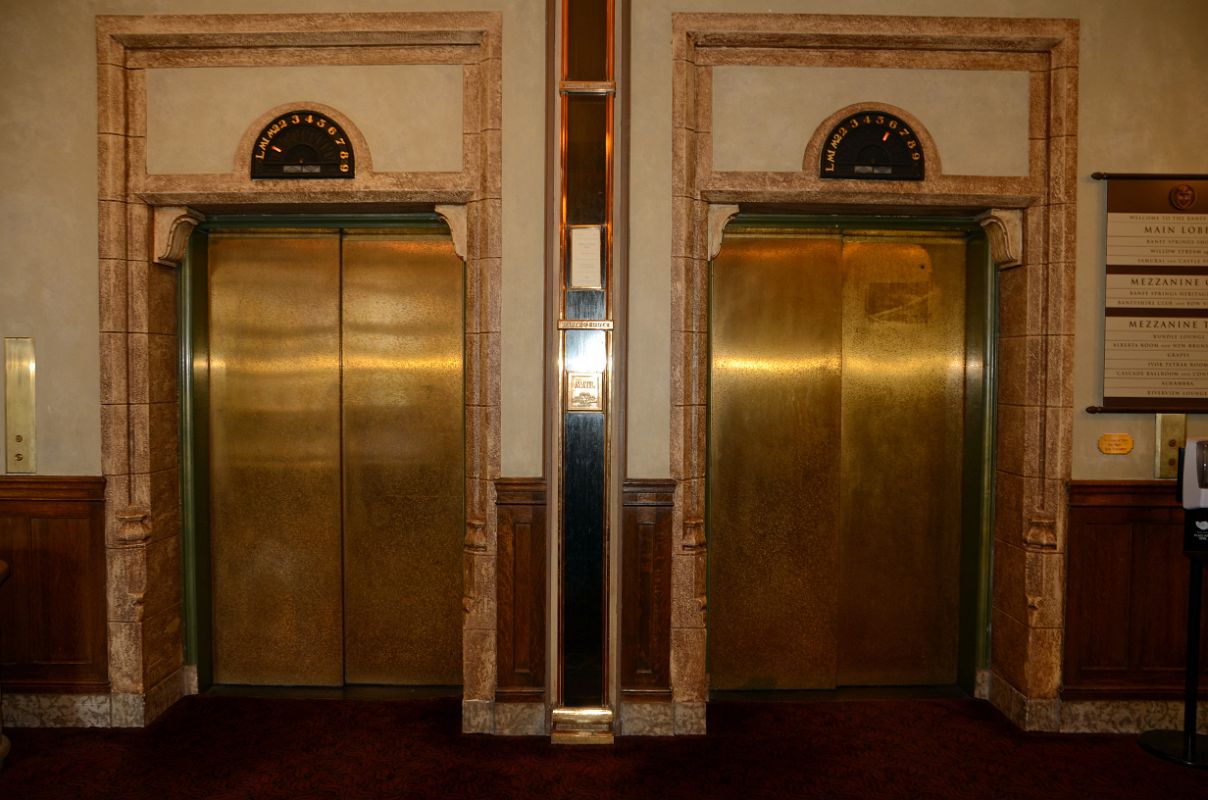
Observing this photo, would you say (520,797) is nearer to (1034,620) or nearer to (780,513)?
(780,513)

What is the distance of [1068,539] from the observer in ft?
12.1

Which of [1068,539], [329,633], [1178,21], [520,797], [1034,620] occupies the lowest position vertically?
[520,797]

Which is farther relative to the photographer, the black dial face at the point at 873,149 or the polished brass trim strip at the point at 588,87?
the black dial face at the point at 873,149

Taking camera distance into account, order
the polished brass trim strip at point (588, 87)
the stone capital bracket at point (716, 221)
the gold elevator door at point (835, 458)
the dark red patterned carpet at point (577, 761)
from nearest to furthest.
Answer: the dark red patterned carpet at point (577, 761)
the polished brass trim strip at point (588, 87)
the stone capital bracket at point (716, 221)
the gold elevator door at point (835, 458)

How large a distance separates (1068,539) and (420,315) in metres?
3.73

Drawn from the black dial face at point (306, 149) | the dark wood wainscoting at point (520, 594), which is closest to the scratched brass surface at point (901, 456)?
the dark wood wainscoting at point (520, 594)

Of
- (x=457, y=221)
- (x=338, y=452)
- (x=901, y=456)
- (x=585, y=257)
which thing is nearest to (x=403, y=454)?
(x=338, y=452)

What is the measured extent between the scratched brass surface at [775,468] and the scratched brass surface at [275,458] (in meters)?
2.27

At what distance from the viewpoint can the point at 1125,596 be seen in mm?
3713

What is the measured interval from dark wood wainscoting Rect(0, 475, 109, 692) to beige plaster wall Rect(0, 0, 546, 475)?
27 cm

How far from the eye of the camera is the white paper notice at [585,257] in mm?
3523

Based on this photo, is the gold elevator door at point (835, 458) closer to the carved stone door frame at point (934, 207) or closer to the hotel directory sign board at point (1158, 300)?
the carved stone door frame at point (934, 207)

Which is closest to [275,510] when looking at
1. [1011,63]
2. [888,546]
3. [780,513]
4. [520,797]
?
[520,797]

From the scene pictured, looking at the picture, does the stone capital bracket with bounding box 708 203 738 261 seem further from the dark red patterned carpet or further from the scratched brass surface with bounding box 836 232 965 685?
the dark red patterned carpet
